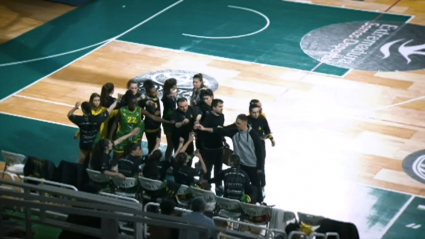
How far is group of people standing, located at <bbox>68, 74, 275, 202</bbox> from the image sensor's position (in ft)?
44.5

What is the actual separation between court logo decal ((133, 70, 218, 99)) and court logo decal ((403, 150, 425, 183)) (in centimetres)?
569

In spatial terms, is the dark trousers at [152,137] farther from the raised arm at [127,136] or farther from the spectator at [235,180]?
the spectator at [235,180]

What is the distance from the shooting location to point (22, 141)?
17.3 meters

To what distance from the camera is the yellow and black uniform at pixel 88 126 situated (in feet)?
47.5

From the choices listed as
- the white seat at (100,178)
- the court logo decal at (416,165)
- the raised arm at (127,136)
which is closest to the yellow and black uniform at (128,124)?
the raised arm at (127,136)

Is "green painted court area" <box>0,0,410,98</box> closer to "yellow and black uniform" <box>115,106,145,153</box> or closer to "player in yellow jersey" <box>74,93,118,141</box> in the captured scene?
"player in yellow jersey" <box>74,93,118,141</box>

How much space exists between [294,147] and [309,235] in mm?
6131

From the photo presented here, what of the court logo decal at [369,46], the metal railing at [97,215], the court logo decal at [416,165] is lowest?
the court logo decal at [416,165]

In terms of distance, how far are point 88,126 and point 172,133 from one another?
5.50 ft

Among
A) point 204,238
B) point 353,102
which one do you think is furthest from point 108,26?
point 204,238

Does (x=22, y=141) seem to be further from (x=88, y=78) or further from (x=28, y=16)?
(x=28, y=16)

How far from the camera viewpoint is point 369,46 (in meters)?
23.2

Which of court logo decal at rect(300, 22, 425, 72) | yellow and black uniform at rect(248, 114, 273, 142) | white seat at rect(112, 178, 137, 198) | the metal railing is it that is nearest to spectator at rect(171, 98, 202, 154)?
yellow and black uniform at rect(248, 114, 273, 142)

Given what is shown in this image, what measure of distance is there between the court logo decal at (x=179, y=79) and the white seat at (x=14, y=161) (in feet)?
20.2
